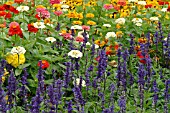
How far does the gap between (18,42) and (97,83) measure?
1.15 metres

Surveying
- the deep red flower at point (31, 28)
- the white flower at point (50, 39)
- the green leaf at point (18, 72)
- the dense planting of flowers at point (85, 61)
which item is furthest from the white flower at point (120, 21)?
the green leaf at point (18, 72)

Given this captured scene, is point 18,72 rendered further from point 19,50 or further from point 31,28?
point 31,28

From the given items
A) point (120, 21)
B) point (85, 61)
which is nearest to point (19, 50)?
point (85, 61)

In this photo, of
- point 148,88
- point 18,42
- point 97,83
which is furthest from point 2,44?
point 148,88

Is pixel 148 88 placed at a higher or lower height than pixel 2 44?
lower

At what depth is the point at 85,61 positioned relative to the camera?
5.53m

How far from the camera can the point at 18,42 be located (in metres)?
5.46

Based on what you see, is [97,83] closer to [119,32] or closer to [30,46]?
[30,46]

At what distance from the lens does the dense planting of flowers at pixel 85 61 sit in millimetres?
4238

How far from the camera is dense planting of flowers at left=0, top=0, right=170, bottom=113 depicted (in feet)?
13.9

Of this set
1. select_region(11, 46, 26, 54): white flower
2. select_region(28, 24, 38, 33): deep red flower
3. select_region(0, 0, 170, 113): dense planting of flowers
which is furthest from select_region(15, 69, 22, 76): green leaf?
select_region(28, 24, 38, 33): deep red flower

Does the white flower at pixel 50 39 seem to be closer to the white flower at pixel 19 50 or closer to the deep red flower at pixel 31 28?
→ the deep red flower at pixel 31 28

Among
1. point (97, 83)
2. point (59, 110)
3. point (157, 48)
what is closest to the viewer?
point (59, 110)

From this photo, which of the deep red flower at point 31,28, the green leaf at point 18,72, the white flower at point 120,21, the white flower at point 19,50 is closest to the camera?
the white flower at point 19,50
